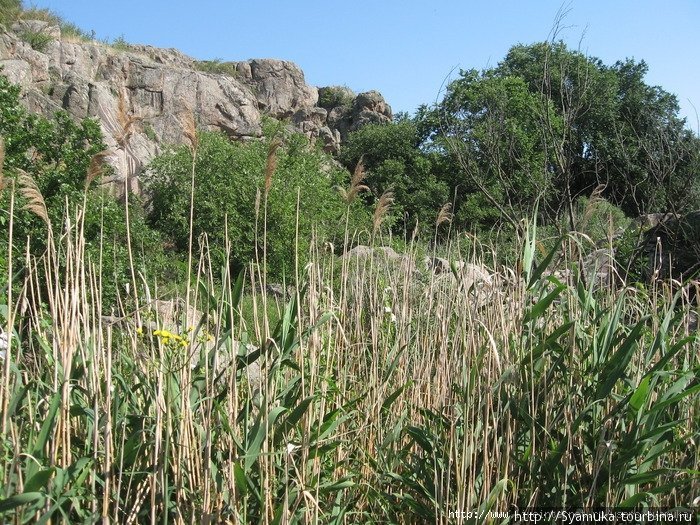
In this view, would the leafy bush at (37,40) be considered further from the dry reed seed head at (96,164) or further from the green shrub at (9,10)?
the dry reed seed head at (96,164)

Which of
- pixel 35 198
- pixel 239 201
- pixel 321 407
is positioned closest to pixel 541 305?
pixel 321 407

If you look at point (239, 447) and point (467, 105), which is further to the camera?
point (467, 105)

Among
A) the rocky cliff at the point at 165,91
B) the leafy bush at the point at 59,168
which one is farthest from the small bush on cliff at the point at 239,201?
the leafy bush at the point at 59,168

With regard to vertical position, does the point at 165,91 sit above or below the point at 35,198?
above

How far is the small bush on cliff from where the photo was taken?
11.2 meters

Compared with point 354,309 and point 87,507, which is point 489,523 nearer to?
point 87,507

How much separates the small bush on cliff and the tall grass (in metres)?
7.23

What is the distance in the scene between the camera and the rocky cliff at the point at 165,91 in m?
16.5

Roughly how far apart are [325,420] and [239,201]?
974 centimetres

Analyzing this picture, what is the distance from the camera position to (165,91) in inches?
793

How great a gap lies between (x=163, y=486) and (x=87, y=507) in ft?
1.01

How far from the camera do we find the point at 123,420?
7.10 feet

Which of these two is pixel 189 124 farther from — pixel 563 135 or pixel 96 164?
pixel 563 135

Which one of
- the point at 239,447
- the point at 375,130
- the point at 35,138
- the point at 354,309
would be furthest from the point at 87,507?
the point at 375,130
